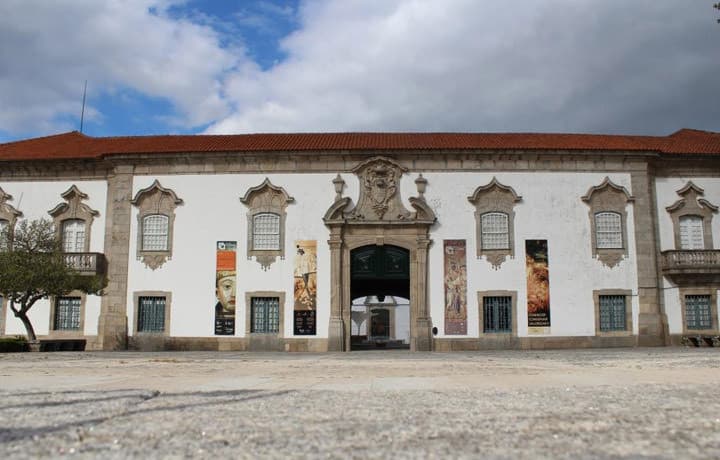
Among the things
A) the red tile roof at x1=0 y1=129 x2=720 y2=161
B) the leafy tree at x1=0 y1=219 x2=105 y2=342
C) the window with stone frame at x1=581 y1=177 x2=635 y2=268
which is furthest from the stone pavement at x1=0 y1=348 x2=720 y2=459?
the red tile roof at x1=0 y1=129 x2=720 y2=161

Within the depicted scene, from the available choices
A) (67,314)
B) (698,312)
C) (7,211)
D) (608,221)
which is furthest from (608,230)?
(7,211)

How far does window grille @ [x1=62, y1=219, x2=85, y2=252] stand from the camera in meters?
24.5

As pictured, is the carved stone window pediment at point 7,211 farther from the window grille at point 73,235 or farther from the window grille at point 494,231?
the window grille at point 494,231

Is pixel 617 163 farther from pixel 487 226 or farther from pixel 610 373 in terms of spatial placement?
pixel 610 373

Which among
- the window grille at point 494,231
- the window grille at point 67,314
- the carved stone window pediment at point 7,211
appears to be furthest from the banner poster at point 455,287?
the carved stone window pediment at point 7,211

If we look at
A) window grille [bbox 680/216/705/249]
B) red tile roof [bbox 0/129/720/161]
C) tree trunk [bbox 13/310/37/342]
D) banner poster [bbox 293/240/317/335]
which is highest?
red tile roof [bbox 0/129/720/161]

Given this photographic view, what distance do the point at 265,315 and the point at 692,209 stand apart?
1594cm

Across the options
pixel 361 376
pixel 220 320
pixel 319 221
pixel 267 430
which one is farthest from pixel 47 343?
pixel 267 430

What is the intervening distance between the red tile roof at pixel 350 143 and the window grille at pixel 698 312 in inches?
210

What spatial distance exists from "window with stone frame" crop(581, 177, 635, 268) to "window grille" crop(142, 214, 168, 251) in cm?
1512

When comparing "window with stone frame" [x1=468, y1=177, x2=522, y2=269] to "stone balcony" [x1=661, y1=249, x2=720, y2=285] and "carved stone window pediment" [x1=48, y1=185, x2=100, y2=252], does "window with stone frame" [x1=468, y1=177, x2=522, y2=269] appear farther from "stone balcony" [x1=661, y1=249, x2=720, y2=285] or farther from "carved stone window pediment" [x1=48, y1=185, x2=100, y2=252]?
"carved stone window pediment" [x1=48, y1=185, x2=100, y2=252]

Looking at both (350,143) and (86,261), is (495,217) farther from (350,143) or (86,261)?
(86,261)

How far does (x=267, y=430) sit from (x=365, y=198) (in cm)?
1875

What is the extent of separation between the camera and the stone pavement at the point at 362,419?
424 centimetres
